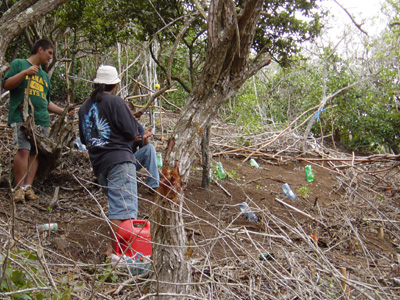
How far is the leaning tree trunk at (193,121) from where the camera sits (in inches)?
107

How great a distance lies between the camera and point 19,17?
4332 mm

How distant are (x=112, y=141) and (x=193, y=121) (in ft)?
2.57

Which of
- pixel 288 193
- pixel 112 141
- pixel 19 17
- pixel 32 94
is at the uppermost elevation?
pixel 19 17

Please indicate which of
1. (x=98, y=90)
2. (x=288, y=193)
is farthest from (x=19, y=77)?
(x=288, y=193)

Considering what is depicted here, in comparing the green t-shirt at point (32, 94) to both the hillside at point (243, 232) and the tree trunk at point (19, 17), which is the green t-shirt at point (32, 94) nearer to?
the tree trunk at point (19, 17)

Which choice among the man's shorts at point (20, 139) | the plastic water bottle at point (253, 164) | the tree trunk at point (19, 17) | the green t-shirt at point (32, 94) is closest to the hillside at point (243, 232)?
the plastic water bottle at point (253, 164)

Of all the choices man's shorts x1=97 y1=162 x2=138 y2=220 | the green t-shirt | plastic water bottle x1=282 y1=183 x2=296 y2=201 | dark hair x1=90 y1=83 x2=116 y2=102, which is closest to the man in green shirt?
the green t-shirt

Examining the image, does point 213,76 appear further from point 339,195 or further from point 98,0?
point 339,195

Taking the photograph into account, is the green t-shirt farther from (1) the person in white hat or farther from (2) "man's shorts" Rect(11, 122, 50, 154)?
(1) the person in white hat

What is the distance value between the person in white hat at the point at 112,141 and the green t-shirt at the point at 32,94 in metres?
1.27

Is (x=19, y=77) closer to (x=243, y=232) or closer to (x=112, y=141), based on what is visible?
(x=112, y=141)

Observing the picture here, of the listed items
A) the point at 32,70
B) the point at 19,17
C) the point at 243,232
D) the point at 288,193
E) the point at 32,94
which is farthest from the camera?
the point at 288,193

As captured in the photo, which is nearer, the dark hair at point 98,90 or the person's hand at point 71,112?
the dark hair at point 98,90

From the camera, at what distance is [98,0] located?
577 centimetres
